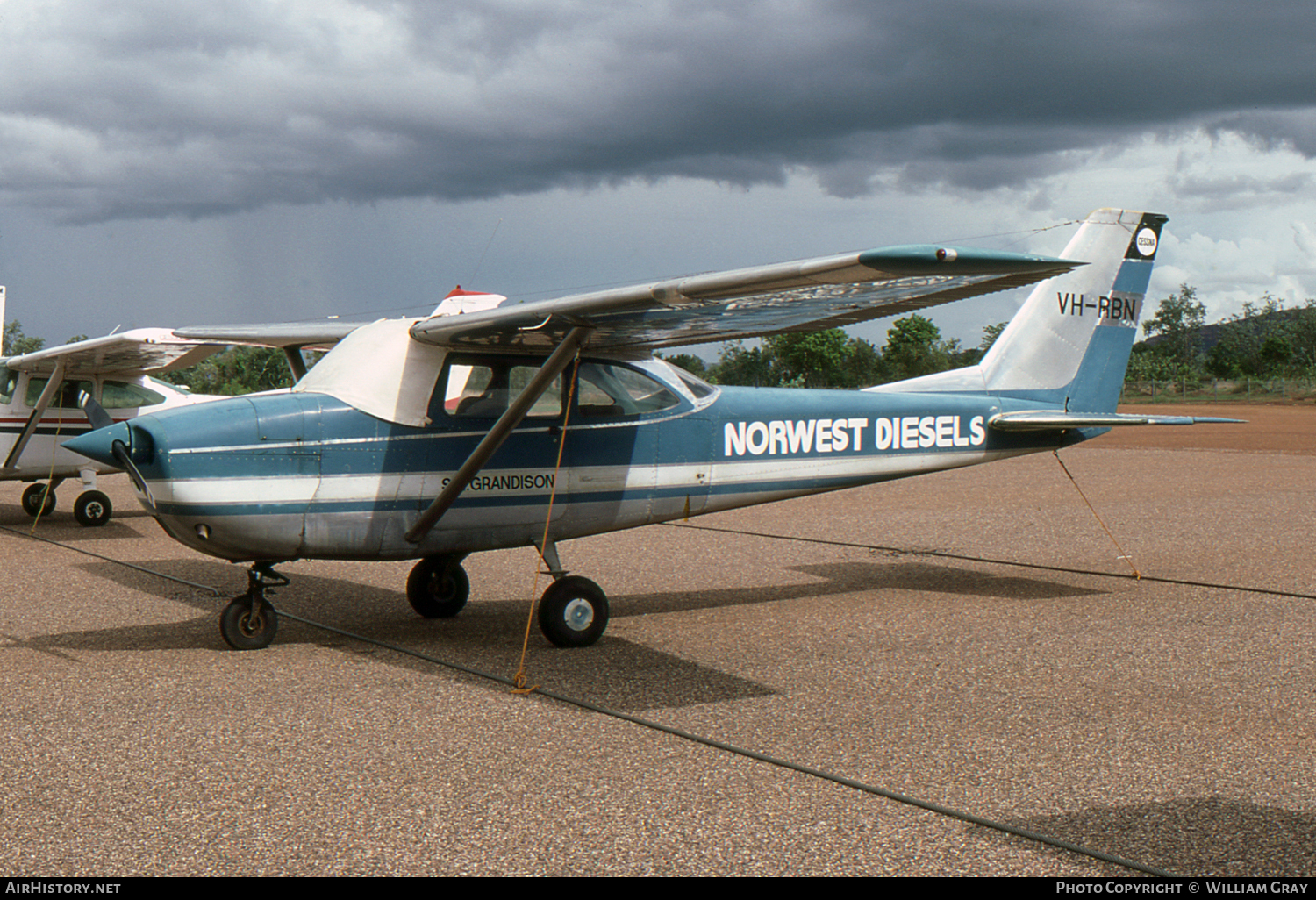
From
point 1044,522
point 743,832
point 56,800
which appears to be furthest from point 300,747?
point 1044,522

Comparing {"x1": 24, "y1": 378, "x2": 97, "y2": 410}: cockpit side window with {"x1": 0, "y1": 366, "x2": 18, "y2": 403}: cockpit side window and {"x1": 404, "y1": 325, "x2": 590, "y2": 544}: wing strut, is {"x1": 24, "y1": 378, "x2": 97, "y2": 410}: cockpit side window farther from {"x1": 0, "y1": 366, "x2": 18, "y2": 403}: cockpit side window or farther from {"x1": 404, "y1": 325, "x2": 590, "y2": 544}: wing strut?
{"x1": 404, "y1": 325, "x2": 590, "y2": 544}: wing strut

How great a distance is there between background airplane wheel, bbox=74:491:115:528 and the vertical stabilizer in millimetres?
10824

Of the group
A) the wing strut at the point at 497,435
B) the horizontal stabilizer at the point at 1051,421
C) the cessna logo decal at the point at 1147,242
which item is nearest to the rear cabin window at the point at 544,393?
the wing strut at the point at 497,435

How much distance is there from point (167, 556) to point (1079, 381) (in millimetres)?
9640

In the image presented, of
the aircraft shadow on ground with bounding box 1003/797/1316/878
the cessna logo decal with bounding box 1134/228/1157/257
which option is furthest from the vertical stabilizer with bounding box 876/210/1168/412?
the aircraft shadow on ground with bounding box 1003/797/1316/878

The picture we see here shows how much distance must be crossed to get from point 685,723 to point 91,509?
1212 cm

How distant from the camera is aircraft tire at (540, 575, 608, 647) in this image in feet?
23.4

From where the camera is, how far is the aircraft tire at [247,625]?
6895 millimetres

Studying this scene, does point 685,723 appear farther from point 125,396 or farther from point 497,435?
point 125,396

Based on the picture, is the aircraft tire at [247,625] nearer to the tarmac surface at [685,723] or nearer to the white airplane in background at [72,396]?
the tarmac surface at [685,723]

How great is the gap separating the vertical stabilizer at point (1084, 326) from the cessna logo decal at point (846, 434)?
0.73 m

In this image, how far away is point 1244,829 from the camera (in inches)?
153

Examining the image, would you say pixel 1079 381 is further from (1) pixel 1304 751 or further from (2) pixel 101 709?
(2) pixel 101 709

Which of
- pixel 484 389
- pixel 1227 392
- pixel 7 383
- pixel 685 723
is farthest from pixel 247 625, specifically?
pixel 1227 392
